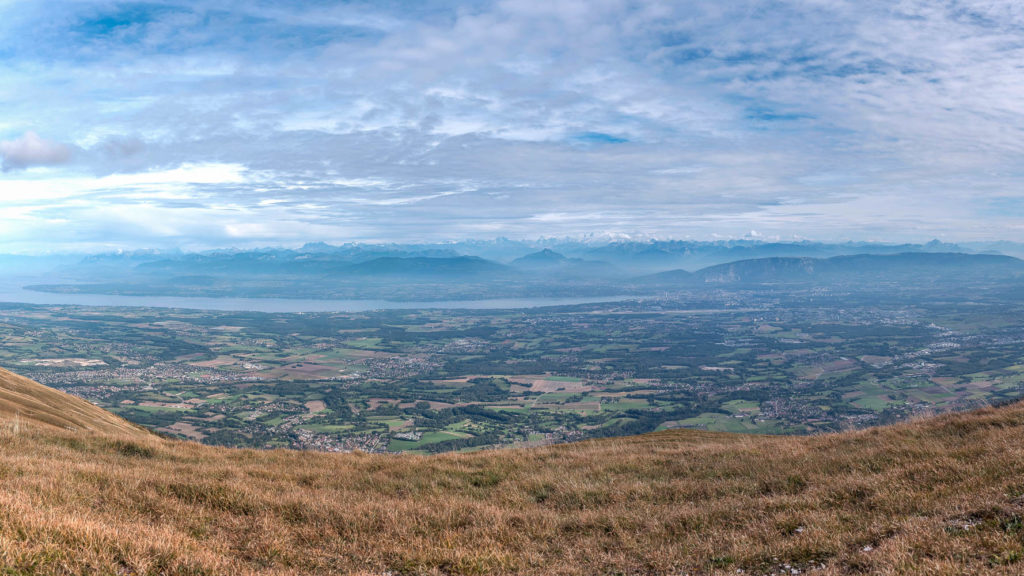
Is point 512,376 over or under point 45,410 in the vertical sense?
under

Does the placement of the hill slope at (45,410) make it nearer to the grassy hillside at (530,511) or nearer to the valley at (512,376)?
the grassy hillside at (530,511)

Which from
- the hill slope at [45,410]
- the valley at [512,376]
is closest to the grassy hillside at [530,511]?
the hill slope at [45,410]

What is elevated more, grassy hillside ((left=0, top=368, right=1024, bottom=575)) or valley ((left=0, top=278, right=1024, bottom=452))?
grassy hillside ((left=0, top=368, right=1024, bottom=575))

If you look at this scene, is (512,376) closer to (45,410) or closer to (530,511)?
(45,410)

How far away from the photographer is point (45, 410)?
21344mm

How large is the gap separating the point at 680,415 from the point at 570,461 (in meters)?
66.7

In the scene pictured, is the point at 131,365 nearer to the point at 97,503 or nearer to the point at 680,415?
the point at 680,415

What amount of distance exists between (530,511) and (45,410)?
2321 centimetres

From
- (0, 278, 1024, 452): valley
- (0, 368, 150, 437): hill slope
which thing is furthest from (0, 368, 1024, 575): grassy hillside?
(0, 278, 1024, 452): valley

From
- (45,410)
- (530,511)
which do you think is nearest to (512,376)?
(45,410)

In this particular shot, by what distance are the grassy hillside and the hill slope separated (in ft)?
18.2

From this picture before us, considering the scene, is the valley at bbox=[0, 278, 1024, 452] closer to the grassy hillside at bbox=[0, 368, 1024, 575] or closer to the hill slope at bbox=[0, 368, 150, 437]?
the hill slope at bbox=[0, 368, 150, 437]

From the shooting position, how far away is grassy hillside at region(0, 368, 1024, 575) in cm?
632

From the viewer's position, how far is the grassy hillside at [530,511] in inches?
249
